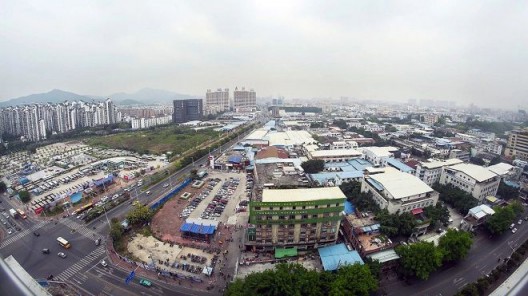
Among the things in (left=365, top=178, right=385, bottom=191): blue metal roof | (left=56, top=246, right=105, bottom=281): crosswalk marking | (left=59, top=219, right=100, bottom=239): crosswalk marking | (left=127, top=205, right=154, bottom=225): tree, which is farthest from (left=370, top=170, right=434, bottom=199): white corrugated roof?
(left=59, top=219, right=100, bottom=239): crosswalk marking

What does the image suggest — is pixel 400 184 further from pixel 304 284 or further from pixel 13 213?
pixel 13 213

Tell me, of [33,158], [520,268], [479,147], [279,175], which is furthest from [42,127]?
[479,147]

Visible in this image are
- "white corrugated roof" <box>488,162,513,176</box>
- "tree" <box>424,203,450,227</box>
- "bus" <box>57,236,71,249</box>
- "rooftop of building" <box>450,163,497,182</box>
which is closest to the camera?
"bus" <box>57,236,71,249</box>

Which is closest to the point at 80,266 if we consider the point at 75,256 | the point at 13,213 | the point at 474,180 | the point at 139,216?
the point at 75,256

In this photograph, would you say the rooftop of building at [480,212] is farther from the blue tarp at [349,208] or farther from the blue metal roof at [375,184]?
the blue tarp at [349,208]

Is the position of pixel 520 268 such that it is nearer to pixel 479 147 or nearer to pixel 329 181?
pixel 329 181

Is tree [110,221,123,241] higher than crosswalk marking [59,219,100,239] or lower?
higher

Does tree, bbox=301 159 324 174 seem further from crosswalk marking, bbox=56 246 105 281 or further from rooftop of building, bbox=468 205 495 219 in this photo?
crosswalk marking, bbox=56 246 105 281
